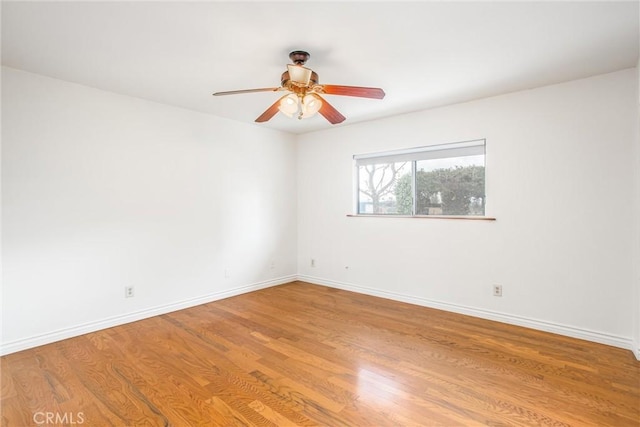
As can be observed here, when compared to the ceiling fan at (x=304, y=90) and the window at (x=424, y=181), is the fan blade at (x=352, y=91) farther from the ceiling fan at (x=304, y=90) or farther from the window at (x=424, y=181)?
the window at (x=424, y=181)

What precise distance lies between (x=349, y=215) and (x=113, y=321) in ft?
9.46

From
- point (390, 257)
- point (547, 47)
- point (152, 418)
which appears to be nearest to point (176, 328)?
point (152, 418)

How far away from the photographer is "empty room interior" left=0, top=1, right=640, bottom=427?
187 centimetres

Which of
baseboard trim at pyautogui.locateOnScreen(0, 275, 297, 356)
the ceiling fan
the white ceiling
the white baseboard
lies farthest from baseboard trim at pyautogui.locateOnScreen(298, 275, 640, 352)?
the ceiling fan

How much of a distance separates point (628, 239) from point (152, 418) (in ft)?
11.8

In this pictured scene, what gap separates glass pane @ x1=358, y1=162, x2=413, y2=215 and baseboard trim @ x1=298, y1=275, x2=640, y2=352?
40.3 inches

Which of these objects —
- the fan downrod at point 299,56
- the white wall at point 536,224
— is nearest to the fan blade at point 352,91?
the fan downrod at point 299,56

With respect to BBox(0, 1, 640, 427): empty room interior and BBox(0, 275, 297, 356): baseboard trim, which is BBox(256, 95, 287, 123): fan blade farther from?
BBox(0, 275, 297, 356): baseboard trim

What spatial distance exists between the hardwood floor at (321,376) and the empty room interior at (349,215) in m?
0.02

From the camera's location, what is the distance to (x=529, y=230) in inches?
118

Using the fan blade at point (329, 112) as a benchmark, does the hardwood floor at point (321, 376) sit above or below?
below

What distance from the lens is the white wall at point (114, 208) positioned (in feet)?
8.39

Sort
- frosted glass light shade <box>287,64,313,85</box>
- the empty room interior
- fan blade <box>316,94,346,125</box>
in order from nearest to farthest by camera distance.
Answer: the empty room interior → frosted glass light shade <box>287,64,313,85</box> → fan blade <box>316,94,346,125</box>

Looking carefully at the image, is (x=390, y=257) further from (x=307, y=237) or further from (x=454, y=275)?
(x=307, y=237)
